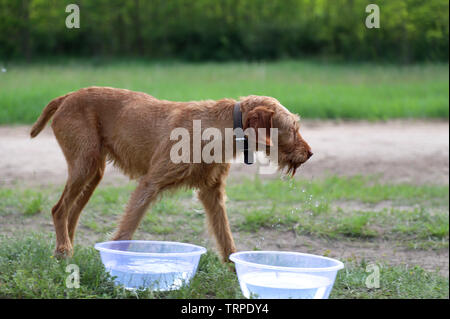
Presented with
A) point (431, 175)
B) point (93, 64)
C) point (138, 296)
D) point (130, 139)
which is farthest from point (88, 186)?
point (93, 64)

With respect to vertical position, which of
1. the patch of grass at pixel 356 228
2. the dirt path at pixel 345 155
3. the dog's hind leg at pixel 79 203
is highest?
the dog's hind leg at pixel 79 203

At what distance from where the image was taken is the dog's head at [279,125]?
15.3 ft

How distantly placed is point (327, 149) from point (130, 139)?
6.24 metres

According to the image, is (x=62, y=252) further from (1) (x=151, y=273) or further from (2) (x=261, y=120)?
(2) (x=261, y=120)

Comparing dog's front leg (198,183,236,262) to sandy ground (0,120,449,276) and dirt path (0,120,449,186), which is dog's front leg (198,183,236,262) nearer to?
sandy ground (0,120,449,276)

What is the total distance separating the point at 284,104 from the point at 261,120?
8520 mm

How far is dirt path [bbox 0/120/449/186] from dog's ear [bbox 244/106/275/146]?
4.00 meters

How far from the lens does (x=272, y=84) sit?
15.6 metres

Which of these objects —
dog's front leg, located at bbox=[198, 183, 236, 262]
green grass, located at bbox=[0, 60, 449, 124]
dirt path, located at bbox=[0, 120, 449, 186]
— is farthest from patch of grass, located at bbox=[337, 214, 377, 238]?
green grass, located at bbox=[0, 60, 449, 124]

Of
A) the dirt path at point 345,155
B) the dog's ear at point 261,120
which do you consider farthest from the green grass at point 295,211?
the dog's ear at point 261,120

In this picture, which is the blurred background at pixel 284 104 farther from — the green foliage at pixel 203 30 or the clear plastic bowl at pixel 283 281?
the clear plastic bowl at pixel 283 281

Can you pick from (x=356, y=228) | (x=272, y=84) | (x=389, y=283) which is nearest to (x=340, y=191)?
(x=356, y=228)

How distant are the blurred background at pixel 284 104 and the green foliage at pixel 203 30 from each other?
0.20ft
